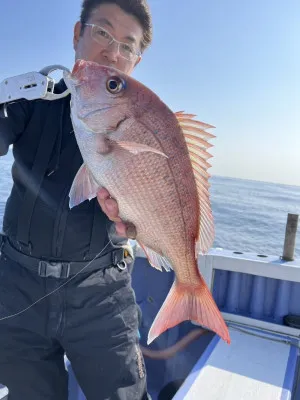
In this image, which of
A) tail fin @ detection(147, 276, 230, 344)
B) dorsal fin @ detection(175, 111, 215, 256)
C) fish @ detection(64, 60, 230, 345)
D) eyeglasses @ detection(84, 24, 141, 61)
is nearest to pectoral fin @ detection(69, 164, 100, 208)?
fish @ detection(64, 60, 230, 345)

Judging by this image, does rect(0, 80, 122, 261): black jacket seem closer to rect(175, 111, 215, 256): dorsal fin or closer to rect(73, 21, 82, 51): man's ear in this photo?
rect(73, 21, 82, 51): man's ear

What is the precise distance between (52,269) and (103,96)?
0.82m

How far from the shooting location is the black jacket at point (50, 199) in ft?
5.51

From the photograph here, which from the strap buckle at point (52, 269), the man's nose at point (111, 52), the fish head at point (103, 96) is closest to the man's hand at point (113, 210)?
the fish head at point (103, 96)

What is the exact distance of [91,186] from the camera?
1.41 metres

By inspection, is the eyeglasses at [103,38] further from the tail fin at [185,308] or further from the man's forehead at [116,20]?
the tail fin at [185,308]

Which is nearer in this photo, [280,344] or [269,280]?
[280,344]

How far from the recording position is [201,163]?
149cm

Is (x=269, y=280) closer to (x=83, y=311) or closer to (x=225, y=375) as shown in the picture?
(x=225, y=375)

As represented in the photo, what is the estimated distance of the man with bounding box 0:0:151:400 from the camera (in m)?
1.68

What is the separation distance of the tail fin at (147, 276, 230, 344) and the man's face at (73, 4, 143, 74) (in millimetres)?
1108

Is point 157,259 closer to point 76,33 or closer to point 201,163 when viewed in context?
point 201,163

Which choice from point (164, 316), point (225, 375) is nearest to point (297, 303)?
point (225, 375)

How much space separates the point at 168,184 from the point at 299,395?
90.9 inches
